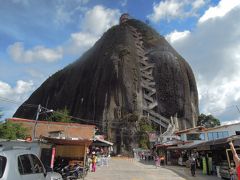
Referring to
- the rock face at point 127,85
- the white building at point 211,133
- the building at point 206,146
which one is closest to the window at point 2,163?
Answer: the building at point 206,146

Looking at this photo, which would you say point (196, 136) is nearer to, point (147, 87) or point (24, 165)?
point (147, 87)

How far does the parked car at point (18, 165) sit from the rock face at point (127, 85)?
62.4m

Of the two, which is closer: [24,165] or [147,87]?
[24,165]

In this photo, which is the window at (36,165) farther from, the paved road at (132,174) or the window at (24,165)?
the paved road at (132,174)

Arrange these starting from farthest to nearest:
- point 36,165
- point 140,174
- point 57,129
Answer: point 57,129, point 140,174, point 36,165

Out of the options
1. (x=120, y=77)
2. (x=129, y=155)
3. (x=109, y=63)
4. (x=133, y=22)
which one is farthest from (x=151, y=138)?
(x=133, y=22)

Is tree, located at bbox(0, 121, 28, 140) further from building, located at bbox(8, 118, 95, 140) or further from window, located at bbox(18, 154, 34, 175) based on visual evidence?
window, located at bbox(18, 154, 34, 175)

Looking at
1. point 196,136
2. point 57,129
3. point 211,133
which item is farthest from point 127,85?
point 57,129

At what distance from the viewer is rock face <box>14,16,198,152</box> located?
77.6 metres

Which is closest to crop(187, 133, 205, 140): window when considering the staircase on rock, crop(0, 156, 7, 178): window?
the staircase on rock

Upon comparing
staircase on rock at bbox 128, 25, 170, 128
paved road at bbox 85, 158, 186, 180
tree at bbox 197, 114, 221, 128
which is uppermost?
staircase on rock at bbox 128, 25, 170, 128

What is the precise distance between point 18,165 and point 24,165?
396 mm

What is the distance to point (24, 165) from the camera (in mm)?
6633

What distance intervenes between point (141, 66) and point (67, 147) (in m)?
66.5
